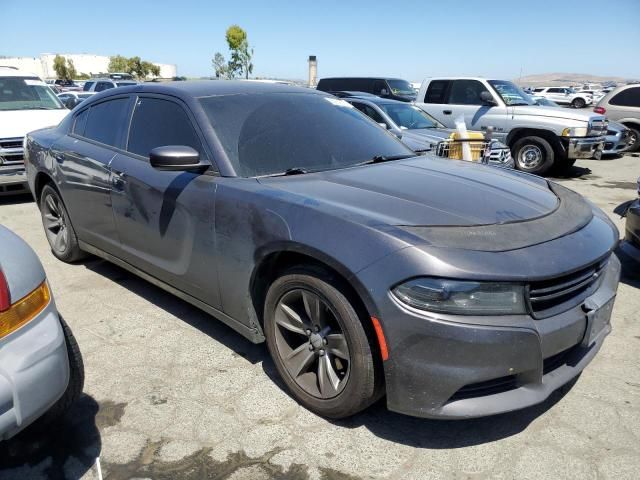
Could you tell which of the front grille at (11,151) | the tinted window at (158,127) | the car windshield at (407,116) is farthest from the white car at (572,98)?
the tinted window at (158,127)

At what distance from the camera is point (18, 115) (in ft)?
23.9

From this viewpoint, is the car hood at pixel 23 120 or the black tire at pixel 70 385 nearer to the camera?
the black tire at pixel 70 385

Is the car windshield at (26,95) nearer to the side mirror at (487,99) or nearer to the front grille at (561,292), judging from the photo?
the side mirror at (487,99)

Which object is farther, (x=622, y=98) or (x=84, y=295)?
(x=622, y=98)

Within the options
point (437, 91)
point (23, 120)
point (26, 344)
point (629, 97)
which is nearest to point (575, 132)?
point (437, 91)

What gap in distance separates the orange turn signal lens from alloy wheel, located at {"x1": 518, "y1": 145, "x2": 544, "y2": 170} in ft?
31.4

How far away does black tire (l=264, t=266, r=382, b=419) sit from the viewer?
220 cm

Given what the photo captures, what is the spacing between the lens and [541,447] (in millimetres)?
2322

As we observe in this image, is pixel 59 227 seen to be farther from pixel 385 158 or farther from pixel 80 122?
pixel 385 158

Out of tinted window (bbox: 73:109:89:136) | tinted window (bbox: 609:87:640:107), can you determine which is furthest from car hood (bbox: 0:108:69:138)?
tinted window (bbox: 609:87:640:107)

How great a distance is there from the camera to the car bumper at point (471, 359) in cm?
198

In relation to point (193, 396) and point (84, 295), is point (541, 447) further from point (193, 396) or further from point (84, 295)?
point (84, 295)

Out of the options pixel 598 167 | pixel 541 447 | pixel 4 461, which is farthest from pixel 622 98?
pixel 4 461

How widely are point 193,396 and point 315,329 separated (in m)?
0.83
